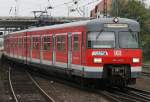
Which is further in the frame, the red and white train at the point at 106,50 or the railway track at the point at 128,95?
the red and white train at the point at 106,50

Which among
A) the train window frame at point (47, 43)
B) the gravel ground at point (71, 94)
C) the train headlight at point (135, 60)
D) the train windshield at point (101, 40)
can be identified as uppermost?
the train windshield at point (101, 40)

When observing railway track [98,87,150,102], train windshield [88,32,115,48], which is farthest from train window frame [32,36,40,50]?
train windshield [88,32,115,48]

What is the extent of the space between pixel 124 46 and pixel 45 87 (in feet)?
13.8

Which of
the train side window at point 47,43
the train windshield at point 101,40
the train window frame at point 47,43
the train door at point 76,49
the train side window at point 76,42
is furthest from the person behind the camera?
the train side window at point 47,43

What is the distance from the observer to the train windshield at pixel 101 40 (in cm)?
1803

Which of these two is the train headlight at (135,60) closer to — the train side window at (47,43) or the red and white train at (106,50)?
the red and white train at (106,50)

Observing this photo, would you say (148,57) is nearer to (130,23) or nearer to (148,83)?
(148,83)

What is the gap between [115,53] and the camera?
18.0 m

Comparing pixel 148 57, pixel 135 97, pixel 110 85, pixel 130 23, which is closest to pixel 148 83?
pixel 110 85

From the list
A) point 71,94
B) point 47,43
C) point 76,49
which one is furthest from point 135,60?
point 47,43

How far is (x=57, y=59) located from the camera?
2212 centimetres

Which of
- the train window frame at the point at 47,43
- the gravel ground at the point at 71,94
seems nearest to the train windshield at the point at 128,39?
the gravel ground at the point at 71,94

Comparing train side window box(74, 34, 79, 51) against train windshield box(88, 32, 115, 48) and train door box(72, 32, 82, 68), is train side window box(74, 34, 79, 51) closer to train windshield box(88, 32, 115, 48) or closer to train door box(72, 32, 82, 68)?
train door box(72, 32, 82, 68)

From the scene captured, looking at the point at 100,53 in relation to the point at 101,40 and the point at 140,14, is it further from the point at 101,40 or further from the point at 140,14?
the point at 140,14
